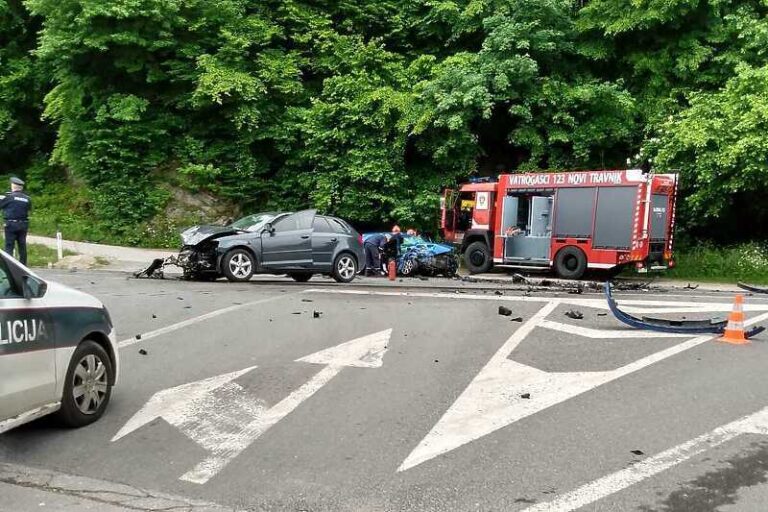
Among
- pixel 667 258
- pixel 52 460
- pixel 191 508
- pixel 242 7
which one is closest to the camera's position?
pixel 191 508

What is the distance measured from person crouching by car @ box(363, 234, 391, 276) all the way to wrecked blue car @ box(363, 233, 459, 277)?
16 centimetres

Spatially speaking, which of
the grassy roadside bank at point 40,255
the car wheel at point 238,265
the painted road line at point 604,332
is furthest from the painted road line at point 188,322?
the grassy roadside bank at point 40,255

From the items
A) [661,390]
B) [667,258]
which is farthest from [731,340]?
[667,258]

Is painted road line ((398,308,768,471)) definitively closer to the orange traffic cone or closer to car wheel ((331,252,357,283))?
the orange traffic cone

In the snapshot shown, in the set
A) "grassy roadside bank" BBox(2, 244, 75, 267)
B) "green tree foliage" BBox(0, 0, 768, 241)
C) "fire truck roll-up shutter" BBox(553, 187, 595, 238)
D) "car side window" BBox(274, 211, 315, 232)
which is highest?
"green tree foliage" BBox(0, 0, 768, 241)

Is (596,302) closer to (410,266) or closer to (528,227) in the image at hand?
(410,266)

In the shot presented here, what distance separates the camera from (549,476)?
175 inches

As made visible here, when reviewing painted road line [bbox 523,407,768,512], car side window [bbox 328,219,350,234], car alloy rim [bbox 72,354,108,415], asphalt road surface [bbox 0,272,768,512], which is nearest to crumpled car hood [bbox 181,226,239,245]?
car side window [bbox 328,219,350,234]

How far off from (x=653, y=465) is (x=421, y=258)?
15612 mm

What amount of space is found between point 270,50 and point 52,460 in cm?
2189

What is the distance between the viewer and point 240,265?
578 inches

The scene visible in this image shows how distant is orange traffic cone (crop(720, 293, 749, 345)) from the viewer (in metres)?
8.42

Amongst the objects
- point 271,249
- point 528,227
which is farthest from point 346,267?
point 528,227

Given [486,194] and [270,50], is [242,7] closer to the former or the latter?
[270,50]
